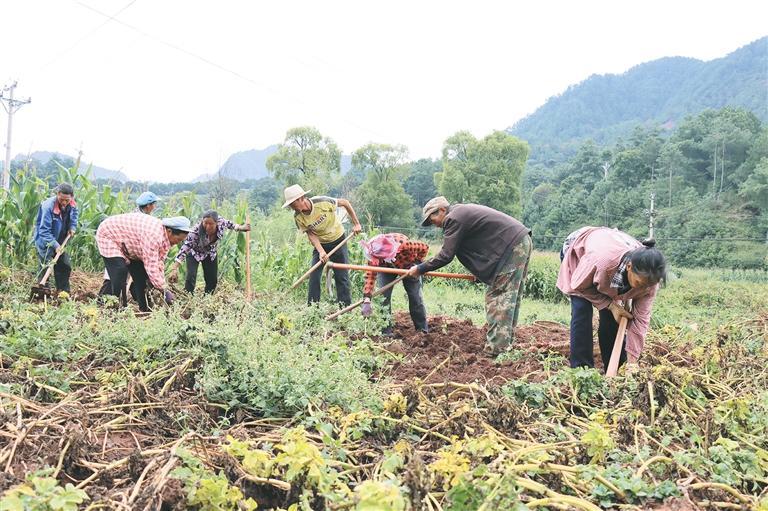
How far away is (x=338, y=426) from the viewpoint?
114 inches

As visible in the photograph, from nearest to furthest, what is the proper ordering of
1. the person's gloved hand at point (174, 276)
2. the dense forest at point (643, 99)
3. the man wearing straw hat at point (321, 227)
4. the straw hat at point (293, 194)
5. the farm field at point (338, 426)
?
the farm field at point (338, 426), the straw hat at point (293, 194), the man wearing straw hat at point (321, 227), the person's gloved hand at point (174, 276), the dense forest at point (643, 99)

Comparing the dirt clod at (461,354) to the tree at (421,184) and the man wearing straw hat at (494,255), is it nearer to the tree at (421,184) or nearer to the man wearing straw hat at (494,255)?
the man wearing straw hat at (494,255)

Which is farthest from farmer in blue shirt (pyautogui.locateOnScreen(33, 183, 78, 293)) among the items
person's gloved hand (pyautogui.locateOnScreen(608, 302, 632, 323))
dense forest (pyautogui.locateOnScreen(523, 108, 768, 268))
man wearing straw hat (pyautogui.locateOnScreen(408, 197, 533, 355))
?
dense forest (pyautogui.locateOnScreen(523, 108, 768, 268))

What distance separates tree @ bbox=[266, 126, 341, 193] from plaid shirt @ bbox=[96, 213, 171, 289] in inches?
1846

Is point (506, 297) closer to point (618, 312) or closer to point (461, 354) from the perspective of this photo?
point (461, 354)

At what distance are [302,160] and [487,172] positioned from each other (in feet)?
53.7

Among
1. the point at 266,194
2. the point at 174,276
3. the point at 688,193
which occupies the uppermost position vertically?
the point at 266,194

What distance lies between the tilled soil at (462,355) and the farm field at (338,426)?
0.12ft

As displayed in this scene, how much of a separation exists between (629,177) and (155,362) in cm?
4607

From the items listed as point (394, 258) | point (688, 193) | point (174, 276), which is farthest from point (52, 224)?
point (688, 193)

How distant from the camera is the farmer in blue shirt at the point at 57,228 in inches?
262

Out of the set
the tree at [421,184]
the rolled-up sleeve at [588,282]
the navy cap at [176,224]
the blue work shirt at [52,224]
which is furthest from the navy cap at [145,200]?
the tree at [421,184]

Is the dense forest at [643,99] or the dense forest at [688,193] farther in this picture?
the dense forest at [643,99]

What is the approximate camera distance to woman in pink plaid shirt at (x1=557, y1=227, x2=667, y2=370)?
3.70 metres
